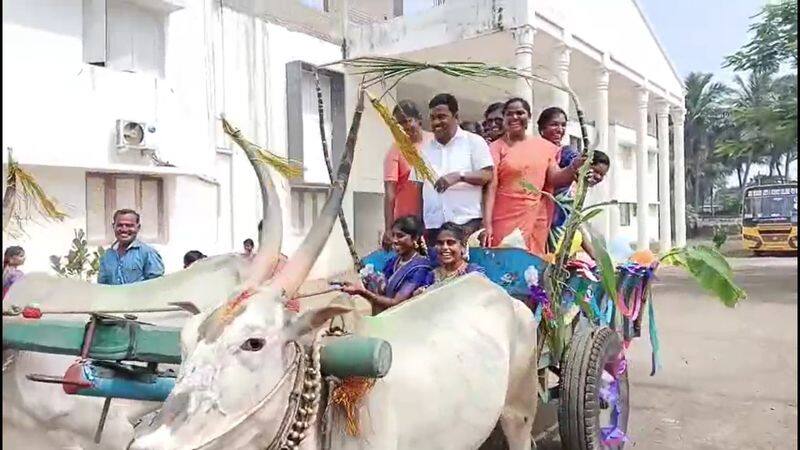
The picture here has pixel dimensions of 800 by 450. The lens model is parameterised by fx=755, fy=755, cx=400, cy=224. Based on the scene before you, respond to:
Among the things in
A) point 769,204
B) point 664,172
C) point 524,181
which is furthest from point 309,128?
point 769,204

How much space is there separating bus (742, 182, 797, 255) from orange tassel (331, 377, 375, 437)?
24.2 m

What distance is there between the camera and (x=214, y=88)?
11.7 m

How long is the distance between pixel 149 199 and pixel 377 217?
5677 millimetres

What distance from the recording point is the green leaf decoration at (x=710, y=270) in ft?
13.1

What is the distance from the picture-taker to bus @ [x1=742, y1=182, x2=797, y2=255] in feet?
77.8

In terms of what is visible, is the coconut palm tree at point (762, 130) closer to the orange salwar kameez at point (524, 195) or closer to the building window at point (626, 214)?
the orange salwar kameez at point (524, 195)

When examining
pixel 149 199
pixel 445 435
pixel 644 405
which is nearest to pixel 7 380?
pixel 445 435

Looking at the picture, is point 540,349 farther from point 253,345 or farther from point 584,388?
point 253,345

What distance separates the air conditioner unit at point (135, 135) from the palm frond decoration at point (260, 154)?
7.57m

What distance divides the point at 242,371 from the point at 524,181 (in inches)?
99.6

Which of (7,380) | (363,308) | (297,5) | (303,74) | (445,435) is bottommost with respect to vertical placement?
Answer: (445,435)

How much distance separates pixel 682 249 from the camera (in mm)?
4262

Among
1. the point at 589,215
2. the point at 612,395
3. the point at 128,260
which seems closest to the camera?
the point at 589,215

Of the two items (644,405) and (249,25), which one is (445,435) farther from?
(249,25)
